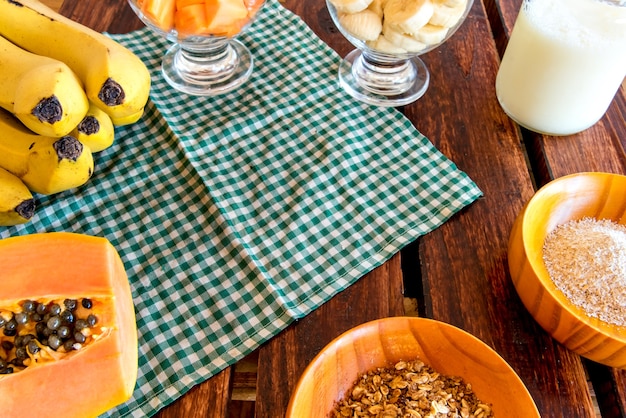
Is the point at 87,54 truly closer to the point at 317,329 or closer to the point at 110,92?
Answer: the point at 110,92

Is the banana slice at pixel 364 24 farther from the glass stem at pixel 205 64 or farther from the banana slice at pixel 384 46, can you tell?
the glass stem at pixel 205 64

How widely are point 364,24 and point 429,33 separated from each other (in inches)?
3.5

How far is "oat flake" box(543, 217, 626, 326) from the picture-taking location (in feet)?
1.85

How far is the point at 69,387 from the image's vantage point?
1.61 ft

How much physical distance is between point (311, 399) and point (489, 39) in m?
0.72

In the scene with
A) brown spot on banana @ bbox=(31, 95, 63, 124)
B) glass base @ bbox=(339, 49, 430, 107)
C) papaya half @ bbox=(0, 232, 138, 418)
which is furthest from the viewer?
glass base @ bbox=(339, 49, 430, 107)

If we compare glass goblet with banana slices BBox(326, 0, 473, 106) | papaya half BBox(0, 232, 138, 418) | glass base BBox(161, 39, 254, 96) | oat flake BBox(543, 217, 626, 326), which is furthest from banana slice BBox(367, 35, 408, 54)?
papaya half BBox(0, 232, 138, 418)

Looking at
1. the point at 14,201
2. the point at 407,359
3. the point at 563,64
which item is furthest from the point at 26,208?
the point at 563,64

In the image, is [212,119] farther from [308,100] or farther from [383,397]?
[383,397]

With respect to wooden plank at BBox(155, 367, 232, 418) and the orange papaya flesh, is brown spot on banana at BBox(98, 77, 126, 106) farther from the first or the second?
wooden plank at BBox(155, 367, 232, 418)

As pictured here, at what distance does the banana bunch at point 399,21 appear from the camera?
71cm

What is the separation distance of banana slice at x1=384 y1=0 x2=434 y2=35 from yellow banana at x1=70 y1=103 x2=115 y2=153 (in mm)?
395

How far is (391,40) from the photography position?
77cm

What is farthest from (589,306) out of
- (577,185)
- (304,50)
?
(304,50)
